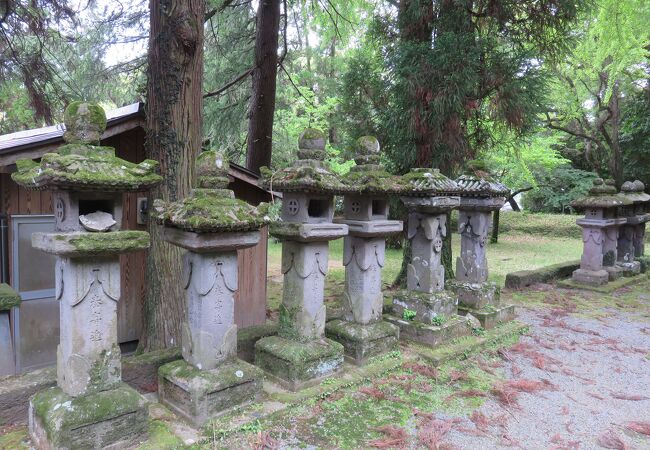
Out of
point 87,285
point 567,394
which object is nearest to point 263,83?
point 87,285

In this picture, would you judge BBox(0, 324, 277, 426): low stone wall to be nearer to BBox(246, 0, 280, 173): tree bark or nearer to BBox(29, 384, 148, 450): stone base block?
BBox(29, 384, 148, 450): stone base block

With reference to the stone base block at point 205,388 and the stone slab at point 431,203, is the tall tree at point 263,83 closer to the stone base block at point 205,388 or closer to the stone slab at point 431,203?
the stone slab at point 431,203

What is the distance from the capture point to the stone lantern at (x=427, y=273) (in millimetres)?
4988

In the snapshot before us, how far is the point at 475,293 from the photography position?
19.7 ft

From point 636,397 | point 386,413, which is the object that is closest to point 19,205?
point 386,413

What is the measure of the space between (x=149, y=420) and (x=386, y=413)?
→ 75.3 inches

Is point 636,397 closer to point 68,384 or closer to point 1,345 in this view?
point 68,384

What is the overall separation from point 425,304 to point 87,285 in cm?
362

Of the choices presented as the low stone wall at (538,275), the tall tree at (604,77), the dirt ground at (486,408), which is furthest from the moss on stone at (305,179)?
the tall tree at (604,77)

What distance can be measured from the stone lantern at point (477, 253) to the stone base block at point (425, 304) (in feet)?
2.22

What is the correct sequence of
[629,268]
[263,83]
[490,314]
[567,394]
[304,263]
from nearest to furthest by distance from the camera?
[304,263]
[567,394]
[490,314]
[263,83]
[629,268]

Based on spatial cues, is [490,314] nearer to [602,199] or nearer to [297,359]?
[297,359]

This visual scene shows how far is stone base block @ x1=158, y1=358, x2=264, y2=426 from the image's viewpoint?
10.6ft

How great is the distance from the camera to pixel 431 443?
331 centimetres
